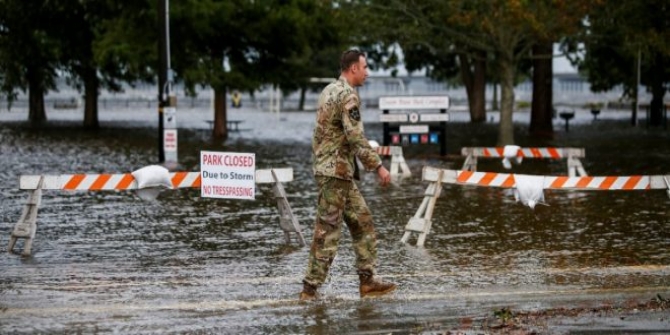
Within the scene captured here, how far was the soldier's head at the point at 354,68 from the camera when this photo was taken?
9.66m

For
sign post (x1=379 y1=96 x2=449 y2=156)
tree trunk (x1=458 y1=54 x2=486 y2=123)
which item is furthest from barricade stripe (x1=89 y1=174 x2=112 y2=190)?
tree trunk (x1=458 y1=54 x2=486 y2=123)

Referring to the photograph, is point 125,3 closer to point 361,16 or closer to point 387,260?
point 361,16

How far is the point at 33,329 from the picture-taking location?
8.72 metres

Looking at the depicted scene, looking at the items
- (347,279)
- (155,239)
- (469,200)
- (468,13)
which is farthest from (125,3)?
(347,279)

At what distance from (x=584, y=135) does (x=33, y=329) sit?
32.7 metres

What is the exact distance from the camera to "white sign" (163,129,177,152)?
25.5m

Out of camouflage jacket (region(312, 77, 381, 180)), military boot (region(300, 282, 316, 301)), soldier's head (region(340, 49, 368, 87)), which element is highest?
soldier's head (region(340, 49, 368, 87))

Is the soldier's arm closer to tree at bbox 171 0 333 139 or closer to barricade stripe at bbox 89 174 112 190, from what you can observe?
barricade stripe at bbox 89 174 112 190

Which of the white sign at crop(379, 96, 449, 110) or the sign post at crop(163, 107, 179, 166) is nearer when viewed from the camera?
the sign post at crop(163, 107, 179, 166)

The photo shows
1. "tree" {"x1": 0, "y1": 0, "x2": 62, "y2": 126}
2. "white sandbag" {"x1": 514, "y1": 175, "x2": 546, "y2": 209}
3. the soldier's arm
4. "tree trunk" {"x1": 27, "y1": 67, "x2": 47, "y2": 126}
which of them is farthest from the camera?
"tree trunk" {"x1": 27, "y1": 67, "x2": 47, "y2": 126}

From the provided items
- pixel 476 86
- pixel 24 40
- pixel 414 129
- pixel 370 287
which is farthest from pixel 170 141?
pixel 476 86

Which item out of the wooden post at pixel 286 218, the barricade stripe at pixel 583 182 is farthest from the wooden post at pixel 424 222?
the barricade stripe at pixel 583 182

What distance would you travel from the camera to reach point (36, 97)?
52938mm

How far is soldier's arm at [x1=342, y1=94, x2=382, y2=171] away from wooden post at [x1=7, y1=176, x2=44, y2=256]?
4.43 meters
